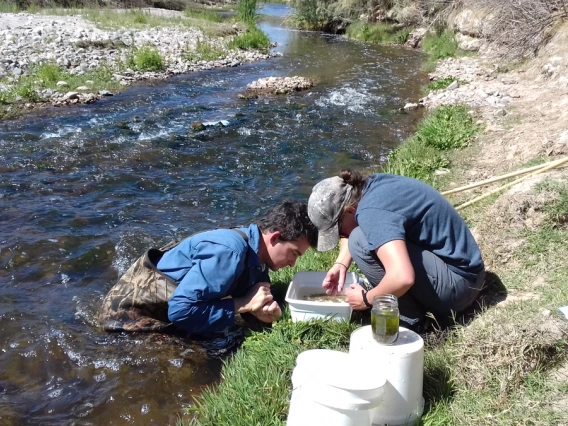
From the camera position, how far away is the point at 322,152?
800 centimetres

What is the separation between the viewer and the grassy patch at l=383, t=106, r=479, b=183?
6262 mm

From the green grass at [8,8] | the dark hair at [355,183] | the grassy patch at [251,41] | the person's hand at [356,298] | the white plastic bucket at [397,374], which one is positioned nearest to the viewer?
the white plastic bucket at [397,374]

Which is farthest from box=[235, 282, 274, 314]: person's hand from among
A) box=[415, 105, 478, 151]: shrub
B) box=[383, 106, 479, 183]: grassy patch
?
box=[415, 105, 478, 151]: shrub

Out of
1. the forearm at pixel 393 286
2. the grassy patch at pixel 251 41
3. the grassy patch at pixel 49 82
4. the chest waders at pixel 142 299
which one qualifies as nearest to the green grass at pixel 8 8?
the grassy patch at pixel 251 41

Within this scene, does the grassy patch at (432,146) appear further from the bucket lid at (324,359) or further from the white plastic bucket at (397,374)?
the bucket lid at (324,359)

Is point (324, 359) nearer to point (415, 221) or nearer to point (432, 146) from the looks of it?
point (415, 221)

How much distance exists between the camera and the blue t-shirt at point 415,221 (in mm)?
2678

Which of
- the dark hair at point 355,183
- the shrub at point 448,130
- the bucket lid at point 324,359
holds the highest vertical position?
the dark hair at point 355,183

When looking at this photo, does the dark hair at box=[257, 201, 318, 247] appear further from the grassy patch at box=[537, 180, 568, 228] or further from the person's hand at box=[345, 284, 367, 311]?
the grassy patch at box=[537, 180, 568, 228]

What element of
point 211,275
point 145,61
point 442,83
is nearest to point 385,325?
point 211,275

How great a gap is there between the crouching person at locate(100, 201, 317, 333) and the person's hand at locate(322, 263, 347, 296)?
278 mm

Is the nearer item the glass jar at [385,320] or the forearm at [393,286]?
the glass jar at [385,320]

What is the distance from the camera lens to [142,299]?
348cm

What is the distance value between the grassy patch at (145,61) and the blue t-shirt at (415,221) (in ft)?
39.0
